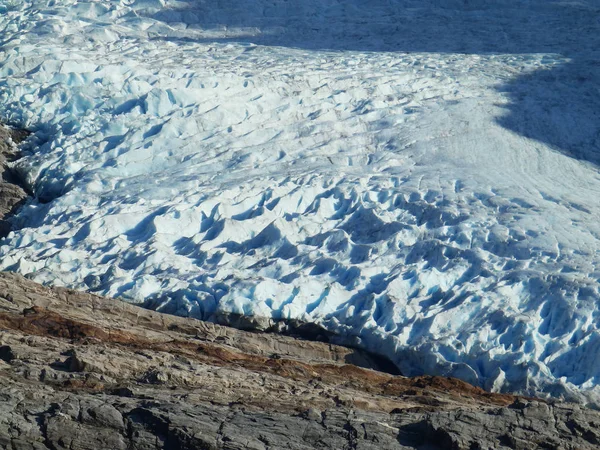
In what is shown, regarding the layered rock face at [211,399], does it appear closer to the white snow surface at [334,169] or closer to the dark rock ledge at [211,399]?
the dark rock ledge at [211,399]

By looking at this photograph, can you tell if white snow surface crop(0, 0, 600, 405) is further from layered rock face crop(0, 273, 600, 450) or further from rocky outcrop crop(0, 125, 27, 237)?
layered rock face crop(0, 273, 600, 450)

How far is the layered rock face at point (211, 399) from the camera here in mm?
6961

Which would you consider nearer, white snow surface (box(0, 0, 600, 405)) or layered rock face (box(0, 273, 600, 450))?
layered rock face (box(0, 273, 600, 450))

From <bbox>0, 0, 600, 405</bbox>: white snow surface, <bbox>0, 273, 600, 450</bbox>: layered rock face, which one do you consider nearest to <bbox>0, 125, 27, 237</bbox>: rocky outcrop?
<bbox>0, 0, 600, 405</bbox>: white snow surface

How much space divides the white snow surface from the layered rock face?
1.15m

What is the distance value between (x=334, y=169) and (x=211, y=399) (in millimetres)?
7411

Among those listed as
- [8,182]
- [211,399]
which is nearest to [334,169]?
[8,182]

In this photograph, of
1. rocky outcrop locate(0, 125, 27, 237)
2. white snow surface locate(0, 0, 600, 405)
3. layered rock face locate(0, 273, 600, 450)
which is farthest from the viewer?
rocky outcrop locate(0, 125, 27, 237)

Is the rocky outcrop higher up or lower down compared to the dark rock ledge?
lower down

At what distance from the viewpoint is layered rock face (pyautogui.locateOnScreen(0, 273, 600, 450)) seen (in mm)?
6961

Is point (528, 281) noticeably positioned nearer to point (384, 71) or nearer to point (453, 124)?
point (453, 124)

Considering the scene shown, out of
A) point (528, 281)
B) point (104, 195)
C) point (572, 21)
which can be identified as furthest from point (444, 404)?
point (572, 21)

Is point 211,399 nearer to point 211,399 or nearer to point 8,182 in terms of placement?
point 211,399

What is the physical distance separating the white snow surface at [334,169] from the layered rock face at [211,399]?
1149mm
